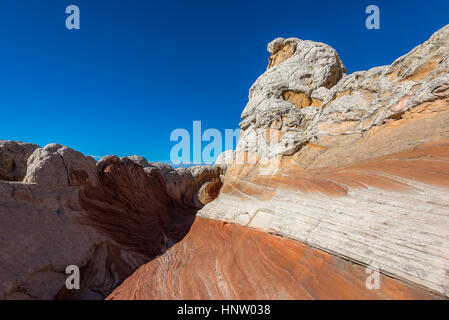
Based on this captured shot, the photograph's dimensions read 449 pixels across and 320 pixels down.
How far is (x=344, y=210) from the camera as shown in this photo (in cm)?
341

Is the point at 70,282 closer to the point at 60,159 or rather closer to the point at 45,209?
the point at 45,209

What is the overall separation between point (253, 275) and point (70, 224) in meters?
4.48

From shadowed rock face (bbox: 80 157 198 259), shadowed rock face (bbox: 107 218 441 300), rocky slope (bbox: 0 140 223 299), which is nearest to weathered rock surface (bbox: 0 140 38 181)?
rocky slope (bbox: 0 140 223 299)

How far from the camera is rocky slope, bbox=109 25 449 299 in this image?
249 cm

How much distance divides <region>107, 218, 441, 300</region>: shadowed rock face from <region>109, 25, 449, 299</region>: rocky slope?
0.06 ft

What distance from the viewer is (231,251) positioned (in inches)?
167

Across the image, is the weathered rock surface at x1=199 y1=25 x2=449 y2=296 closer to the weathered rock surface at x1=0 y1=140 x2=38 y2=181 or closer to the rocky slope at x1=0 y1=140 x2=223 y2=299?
the rocky slope at x1=0 y1=140 x2=223 y2=299
